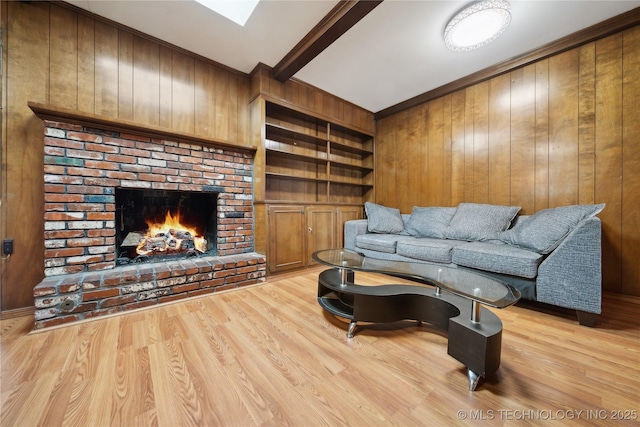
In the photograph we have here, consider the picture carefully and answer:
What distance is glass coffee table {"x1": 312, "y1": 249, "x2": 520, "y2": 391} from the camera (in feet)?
3.02

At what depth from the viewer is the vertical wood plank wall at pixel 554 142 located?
5.90 ft

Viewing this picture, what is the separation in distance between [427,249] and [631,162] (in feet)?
5.51

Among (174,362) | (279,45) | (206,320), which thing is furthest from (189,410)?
(279,45)

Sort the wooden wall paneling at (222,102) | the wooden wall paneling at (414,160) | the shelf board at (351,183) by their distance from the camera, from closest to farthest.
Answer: the wooden wall paneling at (222,102) < the wooden wall paneling at (414,160) < the shelf board at (351,183)

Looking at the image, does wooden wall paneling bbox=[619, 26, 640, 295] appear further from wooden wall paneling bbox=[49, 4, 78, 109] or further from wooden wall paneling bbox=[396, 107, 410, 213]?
wooden wall paneling bbox=[49, 4, 78, 109]

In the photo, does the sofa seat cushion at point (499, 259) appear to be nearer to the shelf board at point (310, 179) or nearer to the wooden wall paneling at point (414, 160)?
the wooden wall paneling at point (414, 160)

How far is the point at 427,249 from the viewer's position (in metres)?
2.17

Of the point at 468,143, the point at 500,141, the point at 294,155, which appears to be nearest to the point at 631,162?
the point at 500,141

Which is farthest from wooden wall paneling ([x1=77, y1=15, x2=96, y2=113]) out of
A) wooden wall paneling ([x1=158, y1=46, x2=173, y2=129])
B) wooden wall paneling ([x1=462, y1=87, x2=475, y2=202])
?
wooden wall paneling ([x1=462, y1=87, x2=475, y2=202])

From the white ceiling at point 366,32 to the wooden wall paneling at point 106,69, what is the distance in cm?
13

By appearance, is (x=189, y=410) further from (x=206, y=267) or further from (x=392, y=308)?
(x=206, y=267)

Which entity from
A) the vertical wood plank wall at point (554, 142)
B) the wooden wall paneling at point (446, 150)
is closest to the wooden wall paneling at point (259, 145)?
the vertical wood plank wall at point (554, 142)

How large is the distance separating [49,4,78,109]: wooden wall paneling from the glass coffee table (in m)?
2.24

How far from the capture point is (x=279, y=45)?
2.05 m
